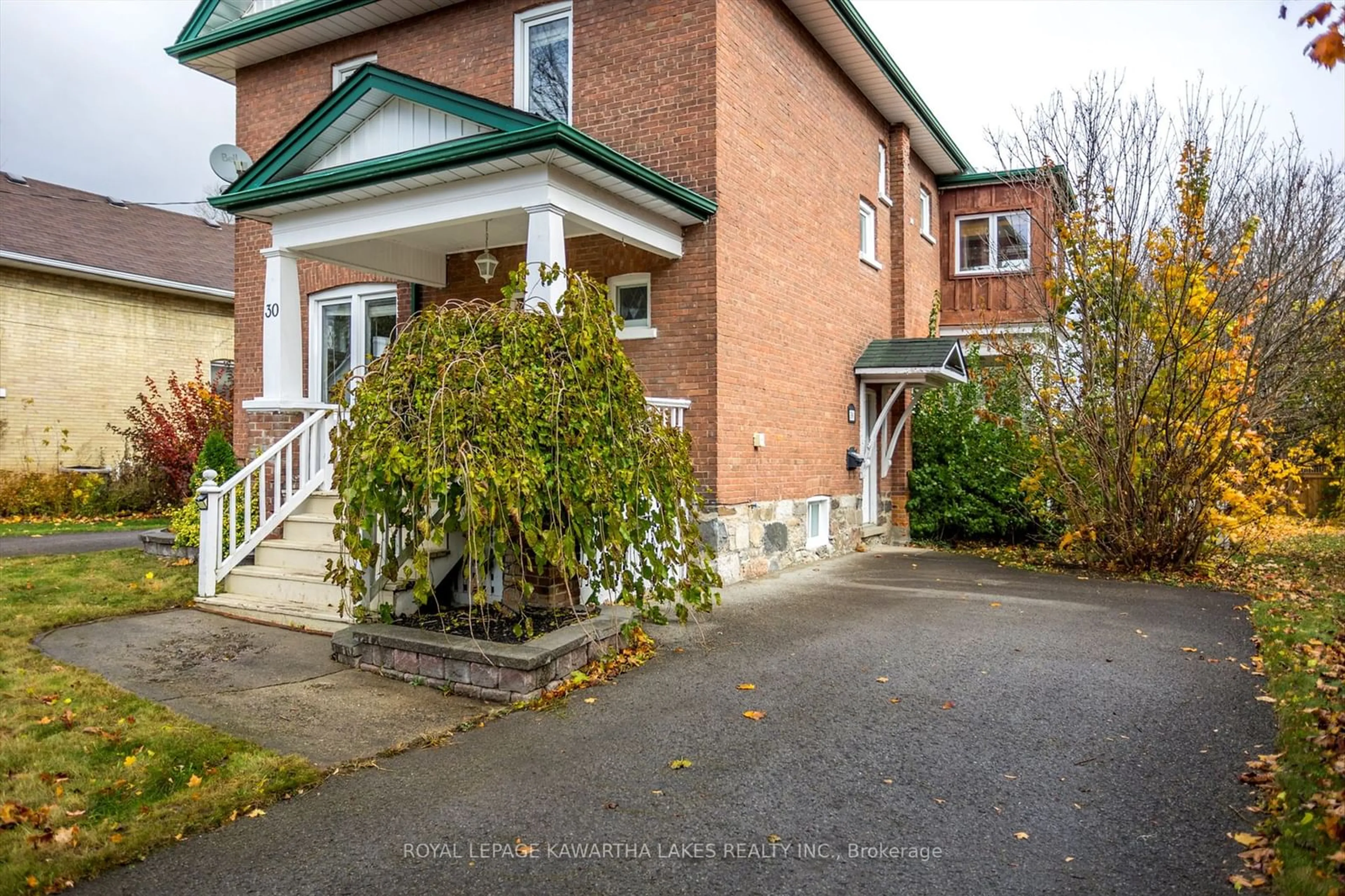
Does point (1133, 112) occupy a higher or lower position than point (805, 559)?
higher

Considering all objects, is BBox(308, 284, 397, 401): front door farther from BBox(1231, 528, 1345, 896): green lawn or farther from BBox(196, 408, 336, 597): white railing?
BBox(1231, 528, 1345, 896): green lawn

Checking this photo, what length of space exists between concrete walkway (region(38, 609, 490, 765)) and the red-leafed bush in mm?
8236

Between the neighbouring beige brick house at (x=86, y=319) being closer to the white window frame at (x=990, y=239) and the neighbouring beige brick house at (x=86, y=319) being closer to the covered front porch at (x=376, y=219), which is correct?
the covered front porch at (x=376, y=219)

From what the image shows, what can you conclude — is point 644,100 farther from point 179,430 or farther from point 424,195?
point 179,430

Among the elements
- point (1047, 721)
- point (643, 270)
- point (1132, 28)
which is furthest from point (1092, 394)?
point (1047, 721)

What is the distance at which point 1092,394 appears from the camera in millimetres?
10531

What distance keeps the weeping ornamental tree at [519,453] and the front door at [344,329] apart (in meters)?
5.61

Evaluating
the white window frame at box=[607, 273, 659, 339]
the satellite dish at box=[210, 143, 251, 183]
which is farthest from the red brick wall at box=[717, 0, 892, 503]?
the satellite dish at box=[210, 143, 251, 183]

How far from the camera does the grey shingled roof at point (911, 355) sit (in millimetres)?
12562

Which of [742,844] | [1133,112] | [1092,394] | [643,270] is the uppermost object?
[1133,112]

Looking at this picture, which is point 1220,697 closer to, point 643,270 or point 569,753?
point 569,753

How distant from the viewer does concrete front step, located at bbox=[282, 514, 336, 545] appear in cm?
838

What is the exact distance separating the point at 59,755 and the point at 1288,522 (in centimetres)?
1980

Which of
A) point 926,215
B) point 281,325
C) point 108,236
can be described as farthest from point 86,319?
point 926,215
